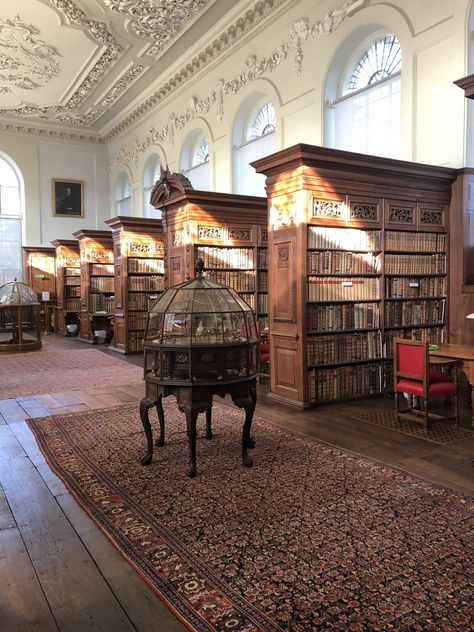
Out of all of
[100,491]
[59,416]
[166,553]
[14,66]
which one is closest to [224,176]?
[14,66]

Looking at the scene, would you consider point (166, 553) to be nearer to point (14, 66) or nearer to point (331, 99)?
point (331, 99)

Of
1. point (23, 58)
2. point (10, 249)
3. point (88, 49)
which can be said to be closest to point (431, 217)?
point (88, 49)

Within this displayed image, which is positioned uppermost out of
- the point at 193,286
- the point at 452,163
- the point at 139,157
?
the point at 139,157

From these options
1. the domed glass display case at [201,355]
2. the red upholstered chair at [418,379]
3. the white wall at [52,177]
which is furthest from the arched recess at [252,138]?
the white wall at [52,177]

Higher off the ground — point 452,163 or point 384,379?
point 452,163

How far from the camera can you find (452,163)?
7195 millimetres

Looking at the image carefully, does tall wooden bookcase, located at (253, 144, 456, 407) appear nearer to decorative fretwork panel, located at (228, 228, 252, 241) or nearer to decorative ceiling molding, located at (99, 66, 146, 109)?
decorative fretwork panel, located at (228, 228, 252, 241)

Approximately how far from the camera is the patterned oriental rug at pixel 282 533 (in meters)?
2.38

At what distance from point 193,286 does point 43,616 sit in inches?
106

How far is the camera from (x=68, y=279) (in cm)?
1664

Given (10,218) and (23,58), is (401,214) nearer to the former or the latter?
(23,58)

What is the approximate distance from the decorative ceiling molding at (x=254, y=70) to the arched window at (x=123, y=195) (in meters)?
2.49

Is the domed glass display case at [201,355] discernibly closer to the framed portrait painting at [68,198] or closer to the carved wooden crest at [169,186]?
the carved wooden crest at [169,186]

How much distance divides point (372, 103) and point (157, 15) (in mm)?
5746
